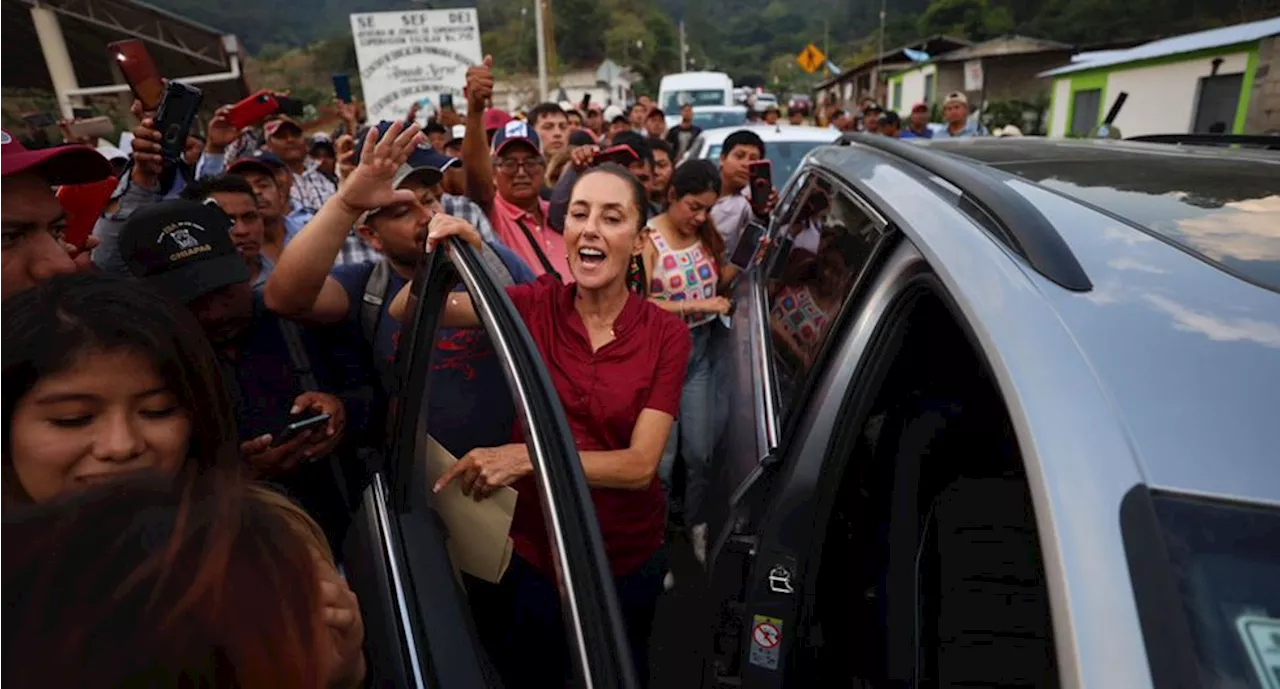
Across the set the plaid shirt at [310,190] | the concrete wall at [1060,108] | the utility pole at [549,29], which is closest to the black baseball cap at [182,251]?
the plaid shirt at [310,190]

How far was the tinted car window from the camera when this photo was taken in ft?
5.92

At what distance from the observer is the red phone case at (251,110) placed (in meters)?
3.35

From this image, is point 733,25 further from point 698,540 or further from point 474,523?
point 474,523

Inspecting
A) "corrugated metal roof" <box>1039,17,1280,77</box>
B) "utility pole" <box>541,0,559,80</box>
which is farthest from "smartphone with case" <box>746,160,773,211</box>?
"utility pole" <box>541,0,559,80</box>

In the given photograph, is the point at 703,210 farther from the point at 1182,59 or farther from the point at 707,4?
the point at 707,4

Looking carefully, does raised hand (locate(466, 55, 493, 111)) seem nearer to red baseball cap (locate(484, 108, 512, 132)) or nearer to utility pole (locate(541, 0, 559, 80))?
red baseball cap (locate(484, 108, 512, 132))

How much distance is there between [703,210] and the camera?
11.2ft

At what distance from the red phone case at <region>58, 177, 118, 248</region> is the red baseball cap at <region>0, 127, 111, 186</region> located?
617 mm

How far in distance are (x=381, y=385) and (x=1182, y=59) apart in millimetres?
16510

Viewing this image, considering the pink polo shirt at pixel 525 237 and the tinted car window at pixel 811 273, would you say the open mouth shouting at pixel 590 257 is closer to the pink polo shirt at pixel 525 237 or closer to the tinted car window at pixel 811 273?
the tinted car window at pixel 811 273

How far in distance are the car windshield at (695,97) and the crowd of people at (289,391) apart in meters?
19.6

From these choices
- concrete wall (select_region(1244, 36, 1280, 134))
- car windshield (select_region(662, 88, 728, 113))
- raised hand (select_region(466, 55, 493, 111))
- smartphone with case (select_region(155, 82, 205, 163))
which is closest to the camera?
smartphone with case (select_region(155, 82, 205, 163))

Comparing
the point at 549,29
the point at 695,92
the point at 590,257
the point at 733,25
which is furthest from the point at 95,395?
the point at 733,25

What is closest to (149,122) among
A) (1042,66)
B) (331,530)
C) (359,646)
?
(331,530)
